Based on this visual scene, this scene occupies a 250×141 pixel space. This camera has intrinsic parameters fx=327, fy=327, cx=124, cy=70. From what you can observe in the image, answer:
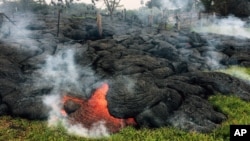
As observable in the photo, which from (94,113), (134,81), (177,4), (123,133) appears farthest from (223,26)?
(177,4)

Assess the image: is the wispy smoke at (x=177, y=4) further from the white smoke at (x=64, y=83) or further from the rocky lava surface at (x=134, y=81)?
the white smoke at (x=64, y=83)

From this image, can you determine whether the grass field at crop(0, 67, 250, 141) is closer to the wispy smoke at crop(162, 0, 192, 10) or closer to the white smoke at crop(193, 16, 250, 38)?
the white smoke at crop(193, 16, 250, 38)

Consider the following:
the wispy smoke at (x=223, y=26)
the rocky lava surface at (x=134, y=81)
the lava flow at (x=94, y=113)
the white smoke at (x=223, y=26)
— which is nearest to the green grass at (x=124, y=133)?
the rocky lava surface at (x=134, y=81)

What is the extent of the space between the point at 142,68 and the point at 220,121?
4.86 meters

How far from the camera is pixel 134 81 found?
14.2 metres

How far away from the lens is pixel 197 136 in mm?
11031

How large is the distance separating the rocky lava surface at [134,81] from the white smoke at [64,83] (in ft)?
0.38

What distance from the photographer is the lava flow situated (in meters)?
12.3

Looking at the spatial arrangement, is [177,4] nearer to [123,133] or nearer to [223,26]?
[223,26]

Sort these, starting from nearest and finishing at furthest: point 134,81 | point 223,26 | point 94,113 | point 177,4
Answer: point 94,113, point 134,81, point 223,26, point 177,4

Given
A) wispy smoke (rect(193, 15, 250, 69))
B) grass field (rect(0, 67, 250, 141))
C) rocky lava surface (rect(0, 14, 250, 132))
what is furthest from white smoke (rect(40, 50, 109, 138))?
wispy smoke (rect(193, 15, 250, 69))

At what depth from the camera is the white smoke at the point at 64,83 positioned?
39.1ft

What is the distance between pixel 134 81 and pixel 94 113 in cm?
249

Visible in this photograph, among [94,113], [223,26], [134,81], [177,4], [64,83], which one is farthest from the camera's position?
[177,4]
